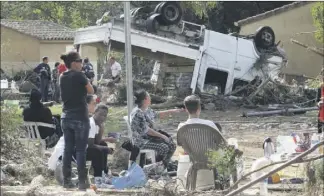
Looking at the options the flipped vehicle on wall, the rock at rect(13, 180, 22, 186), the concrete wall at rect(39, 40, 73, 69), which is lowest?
the rock at rect(13, 180, 22, 186)

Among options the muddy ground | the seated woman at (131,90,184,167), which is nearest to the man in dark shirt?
the seated woman at (131,90,184,167)

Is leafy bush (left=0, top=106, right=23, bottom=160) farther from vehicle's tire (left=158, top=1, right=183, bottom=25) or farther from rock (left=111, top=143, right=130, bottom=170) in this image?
vehicle's tire (left=158, top=1, right=183, bottom=25)

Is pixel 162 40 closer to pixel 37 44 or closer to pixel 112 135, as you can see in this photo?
pixel 112 135

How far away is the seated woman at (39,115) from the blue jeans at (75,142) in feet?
6.40

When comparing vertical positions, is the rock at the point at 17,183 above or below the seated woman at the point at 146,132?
below

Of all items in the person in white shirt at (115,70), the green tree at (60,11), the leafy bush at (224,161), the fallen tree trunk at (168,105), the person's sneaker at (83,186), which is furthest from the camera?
the green tree at (60,11)

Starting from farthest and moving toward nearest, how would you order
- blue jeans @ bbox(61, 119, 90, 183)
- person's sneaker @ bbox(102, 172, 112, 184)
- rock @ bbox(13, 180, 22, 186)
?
person's sneaker @ bbox(102, 172, 112, 184) → blue jeans @ bbox(61, 119, 90, 183) → rock @ bbox(13, 180, 22, 186)

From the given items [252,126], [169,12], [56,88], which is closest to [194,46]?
[169,12]

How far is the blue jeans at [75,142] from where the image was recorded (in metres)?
7.22

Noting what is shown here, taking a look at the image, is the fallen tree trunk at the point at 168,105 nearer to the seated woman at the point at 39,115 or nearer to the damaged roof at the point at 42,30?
the seated woman at the point at 39,115

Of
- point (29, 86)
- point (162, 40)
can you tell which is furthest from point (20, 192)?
point (29, 86)

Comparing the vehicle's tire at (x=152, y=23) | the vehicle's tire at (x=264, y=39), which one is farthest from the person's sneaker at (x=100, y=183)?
the vehicle's tire at (x=264, y=39)

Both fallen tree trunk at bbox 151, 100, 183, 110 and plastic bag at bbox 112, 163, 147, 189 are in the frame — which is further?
fallen tree trunk at bbox 151, 100, 183, 110

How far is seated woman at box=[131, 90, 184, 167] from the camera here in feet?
27.0
